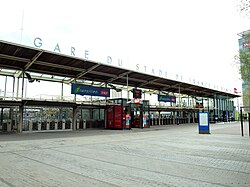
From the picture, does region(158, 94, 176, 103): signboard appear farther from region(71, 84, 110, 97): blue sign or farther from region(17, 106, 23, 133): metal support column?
region(17, 106, 23, 133): metal support column

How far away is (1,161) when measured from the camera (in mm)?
6980

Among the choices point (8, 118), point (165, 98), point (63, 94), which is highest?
point (63, 94)

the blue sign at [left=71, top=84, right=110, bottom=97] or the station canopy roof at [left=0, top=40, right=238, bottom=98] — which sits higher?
the station canopy roof at [left=0, top=40, right=238, bottom=98]

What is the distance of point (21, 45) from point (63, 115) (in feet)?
36.6

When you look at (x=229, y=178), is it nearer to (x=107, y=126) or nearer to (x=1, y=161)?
(x=1, y=161)

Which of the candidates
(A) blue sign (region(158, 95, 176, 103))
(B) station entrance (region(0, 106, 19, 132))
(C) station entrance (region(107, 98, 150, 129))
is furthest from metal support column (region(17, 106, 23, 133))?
(A) blue sign (region(158, 95, 176, 103))

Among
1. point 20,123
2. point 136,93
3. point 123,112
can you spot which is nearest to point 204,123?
point 123,112

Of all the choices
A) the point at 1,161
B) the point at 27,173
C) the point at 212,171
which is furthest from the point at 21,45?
the point at 212,171

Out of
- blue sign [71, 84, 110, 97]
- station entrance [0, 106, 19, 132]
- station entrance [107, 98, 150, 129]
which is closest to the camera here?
blue sign [71, 84, 110, 97]

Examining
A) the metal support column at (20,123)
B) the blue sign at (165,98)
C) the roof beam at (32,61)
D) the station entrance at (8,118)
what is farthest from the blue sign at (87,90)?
the blue sign at (165,98)

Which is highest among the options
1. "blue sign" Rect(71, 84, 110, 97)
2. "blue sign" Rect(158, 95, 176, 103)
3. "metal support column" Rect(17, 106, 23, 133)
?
"blue sign" Rect(71, 84, 110, 97)

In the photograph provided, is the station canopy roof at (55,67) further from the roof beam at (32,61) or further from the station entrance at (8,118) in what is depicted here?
the station entrance at (8,118)

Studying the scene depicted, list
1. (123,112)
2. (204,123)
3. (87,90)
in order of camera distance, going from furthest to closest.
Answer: (123,112) → (87,90) → (204,123)

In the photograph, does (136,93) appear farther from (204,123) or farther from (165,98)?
(204,123)
